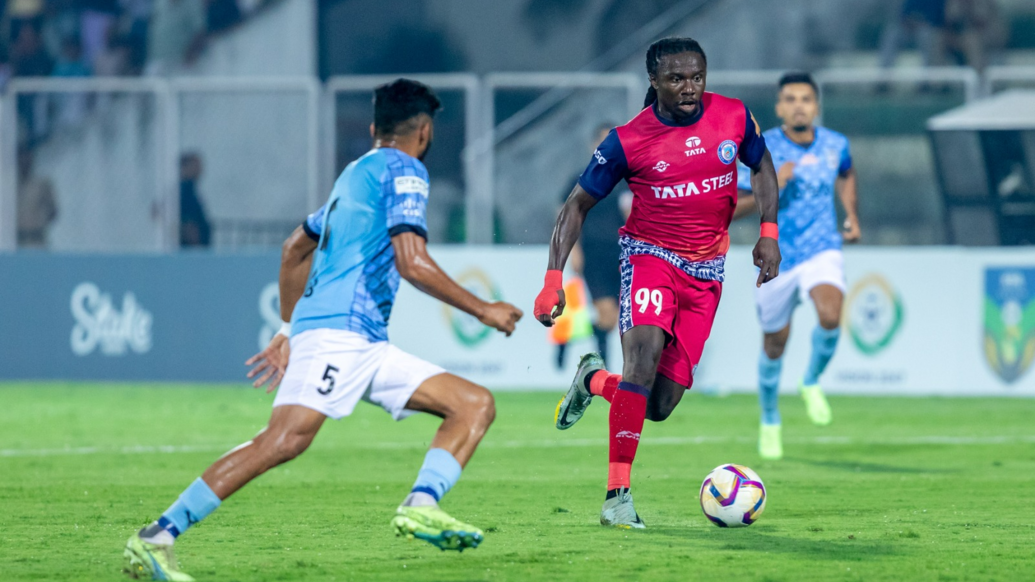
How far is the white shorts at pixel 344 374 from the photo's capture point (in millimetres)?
5703

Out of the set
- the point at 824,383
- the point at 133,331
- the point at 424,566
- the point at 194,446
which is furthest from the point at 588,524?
the point at 133,331

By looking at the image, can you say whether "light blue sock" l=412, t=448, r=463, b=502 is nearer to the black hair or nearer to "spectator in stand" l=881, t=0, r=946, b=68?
the black hair

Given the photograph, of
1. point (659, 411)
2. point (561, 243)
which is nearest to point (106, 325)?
point (659, 411)

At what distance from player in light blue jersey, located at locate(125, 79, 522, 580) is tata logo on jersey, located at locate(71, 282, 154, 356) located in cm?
1046

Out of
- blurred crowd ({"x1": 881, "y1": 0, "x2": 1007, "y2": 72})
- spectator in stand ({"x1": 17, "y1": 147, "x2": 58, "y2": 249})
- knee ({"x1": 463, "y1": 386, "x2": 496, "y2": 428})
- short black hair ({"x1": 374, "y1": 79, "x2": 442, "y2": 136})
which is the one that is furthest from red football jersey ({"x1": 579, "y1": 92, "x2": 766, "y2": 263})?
blurred crowd ({"x1": 881, "y1": 0, "x2": 1007, "y2": 72})

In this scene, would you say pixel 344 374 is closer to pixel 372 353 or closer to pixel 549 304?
pixel 372 353

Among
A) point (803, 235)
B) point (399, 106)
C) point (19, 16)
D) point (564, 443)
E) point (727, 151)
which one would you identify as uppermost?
point (19, 16)

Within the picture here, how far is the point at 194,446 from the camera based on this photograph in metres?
11.1

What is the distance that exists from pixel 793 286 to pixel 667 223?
11.3 ft

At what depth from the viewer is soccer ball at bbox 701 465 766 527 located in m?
7.07

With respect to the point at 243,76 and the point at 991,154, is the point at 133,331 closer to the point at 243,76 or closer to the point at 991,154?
the point at 243,76

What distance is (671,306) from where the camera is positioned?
288 inches

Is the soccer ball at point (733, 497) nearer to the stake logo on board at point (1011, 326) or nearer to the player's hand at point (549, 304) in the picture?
the player's hand at point (549, 304)

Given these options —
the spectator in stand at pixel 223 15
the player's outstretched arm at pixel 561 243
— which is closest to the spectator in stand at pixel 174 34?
the spectator in stand at pixel 223 15
